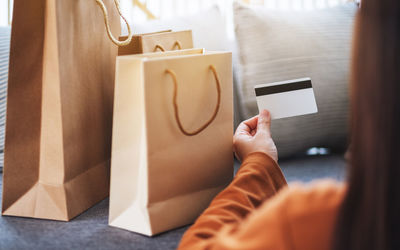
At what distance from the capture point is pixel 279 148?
1.17m

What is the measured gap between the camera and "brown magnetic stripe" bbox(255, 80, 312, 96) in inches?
32.8

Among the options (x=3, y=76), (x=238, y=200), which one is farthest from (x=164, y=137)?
(x=3, y=76)

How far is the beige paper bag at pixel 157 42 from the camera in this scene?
0.85m

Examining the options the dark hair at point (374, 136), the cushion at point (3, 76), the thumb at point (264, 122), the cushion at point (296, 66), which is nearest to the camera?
the dark hair at point (374, 136)

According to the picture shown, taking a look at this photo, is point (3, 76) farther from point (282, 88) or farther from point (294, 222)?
point (294, 222)

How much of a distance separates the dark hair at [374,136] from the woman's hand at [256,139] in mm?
346

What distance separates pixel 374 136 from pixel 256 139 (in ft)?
1.30

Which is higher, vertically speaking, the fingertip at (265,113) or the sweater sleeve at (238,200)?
the fingertip at (265,113)

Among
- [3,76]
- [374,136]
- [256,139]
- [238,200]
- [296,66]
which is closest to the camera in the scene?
[374,136]

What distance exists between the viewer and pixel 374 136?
1.32 ft

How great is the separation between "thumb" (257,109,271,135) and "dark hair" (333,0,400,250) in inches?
15.5

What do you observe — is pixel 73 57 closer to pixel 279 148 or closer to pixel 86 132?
pixel 86 132

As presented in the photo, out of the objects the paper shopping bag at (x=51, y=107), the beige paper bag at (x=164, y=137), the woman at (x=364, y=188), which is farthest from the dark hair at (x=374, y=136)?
the paper shopping bag at (x=51, y=107)

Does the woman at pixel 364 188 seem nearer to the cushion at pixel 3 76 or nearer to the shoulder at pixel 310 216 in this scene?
the shoulder at pixel 310 216
